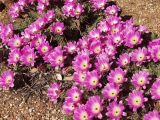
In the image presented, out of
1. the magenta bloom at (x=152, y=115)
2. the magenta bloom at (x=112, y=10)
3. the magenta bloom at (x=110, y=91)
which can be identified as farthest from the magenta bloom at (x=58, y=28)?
the magenta bloom at (x=152, y=115)

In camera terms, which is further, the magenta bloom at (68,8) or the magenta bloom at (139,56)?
the magenta bloom at (68,8)

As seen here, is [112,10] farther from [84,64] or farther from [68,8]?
[84,64]

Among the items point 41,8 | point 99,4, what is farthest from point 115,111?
point 41,8

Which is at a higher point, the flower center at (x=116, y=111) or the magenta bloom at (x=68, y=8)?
the magenta bloom at (x=68, y=8)

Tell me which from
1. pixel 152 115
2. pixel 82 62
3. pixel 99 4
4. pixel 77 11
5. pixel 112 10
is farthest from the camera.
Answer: pixel 99 4

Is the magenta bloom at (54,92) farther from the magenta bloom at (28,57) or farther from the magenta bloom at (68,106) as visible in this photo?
the magenta bloom at (28,57)

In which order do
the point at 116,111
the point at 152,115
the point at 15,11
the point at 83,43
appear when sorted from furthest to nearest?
1. the point at 15,11
2. the point at 83,43
3. the point at 116,111
4. the point at 152,115

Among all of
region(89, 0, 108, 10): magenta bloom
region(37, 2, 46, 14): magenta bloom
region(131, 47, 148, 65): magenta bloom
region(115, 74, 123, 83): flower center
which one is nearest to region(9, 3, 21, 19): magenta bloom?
region(37, 2, 46, 14): magenta bloom
